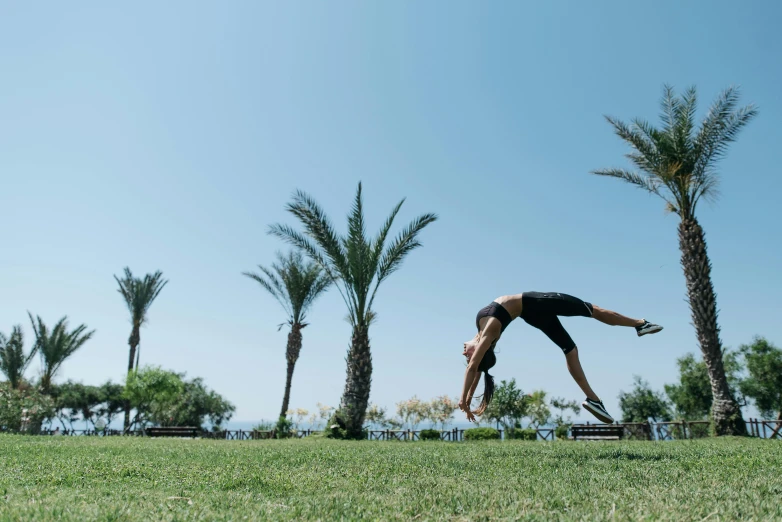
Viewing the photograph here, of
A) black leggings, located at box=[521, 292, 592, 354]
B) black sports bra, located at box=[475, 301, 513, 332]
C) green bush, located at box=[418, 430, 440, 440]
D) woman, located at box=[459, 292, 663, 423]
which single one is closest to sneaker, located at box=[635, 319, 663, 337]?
woman, located at box=[459, 292, 663, 423]

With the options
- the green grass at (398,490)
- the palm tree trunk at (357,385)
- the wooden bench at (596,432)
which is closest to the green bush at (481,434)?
the wooden bench at (596,432)

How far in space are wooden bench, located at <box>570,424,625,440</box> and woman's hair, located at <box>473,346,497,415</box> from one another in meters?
15.0

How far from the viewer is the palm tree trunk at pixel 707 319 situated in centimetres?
1728

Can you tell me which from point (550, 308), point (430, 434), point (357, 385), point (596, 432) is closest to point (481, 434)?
point (430, 434)

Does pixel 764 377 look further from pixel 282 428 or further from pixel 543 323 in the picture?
pixel 543 323

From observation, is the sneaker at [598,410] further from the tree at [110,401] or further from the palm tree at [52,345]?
the tree at [110,401]

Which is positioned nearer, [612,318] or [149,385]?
[612,318]

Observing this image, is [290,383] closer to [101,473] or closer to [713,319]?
[713,319]

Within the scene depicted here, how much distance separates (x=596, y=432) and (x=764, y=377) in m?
27.9

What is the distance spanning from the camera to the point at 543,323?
6.34 meters

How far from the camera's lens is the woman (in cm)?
612

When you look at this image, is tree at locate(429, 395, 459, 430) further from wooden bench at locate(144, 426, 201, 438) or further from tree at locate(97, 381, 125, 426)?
tree at locate(97, 381, 125, 426)

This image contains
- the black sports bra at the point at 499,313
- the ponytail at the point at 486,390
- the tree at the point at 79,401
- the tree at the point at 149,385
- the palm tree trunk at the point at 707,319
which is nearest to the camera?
the black sports bra at the point at 499,313

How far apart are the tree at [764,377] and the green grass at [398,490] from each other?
42.0 metres
